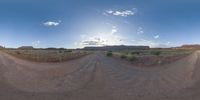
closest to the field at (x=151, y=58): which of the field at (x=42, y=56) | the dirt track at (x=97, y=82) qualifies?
the dirt track at (x=97, y=82)

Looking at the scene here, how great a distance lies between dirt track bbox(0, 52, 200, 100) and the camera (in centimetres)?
1479

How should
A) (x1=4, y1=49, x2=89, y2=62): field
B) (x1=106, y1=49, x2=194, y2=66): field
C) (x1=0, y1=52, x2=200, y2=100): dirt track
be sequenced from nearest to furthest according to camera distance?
1. (x1=0, y1=52, x2=200, y2=100): dirt track
2. (x1=4, y1=49, x2=89, y2=62): field
3. (x1=106, y1=49, x2=194, y2=66): field

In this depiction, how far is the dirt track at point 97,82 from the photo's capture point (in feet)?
48.5

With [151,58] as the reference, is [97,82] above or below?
below

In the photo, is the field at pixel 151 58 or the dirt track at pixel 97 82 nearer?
the dirt track at pixel 97 82

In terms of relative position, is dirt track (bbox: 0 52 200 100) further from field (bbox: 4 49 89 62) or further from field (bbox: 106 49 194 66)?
field (bbox: 106 49 194 66)

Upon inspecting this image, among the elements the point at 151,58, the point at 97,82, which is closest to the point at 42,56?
the point at 151,58

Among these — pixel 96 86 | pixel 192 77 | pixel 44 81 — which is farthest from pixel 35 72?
pixel 192 77

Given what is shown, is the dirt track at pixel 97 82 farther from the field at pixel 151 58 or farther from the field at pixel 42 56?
the field at pixel 151 58

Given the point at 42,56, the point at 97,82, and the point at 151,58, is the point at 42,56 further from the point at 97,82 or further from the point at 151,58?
the point at 97,82

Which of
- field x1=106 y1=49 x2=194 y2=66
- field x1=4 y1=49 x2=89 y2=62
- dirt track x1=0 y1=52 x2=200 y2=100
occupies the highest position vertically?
field x1=4 y1=49 x2=89 y2=62

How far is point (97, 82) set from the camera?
17844 mm

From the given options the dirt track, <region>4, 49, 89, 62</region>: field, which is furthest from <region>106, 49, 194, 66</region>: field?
<region>4, 49, 89, 62</region>: field

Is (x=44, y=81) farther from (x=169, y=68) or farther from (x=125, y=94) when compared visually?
(x=169, y=68)
